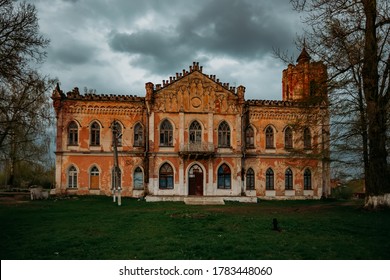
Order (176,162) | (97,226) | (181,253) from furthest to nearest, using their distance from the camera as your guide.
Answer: (176,162) → (97,226) → (181,253)

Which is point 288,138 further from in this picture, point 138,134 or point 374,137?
point 374,137

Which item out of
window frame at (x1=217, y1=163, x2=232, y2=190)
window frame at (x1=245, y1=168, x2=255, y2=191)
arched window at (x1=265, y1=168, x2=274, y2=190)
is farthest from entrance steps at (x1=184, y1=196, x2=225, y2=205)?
arched window at (x1=265, y1=168, x2=274, y2=190)

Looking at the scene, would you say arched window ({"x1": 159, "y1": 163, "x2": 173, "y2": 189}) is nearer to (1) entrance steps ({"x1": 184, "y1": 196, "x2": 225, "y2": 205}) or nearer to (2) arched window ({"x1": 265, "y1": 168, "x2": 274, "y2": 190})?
(1) entrance steps ({"x1": 184, "y1": 196, "x2": 225, "y2": 205})

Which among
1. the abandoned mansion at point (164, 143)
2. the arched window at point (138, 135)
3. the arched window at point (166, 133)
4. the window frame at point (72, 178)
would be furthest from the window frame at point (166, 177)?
the window frame at point (72, 178)

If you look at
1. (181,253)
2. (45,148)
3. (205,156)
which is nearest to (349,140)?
(181,253)

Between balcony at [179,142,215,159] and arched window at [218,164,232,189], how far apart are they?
1863 millimetres

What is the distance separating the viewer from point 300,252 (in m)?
10.4

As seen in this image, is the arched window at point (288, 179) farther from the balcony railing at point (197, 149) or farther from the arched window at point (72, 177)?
the arched window at point (72, 177)

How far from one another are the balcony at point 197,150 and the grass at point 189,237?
46.3 ft

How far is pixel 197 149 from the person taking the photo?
108 feet

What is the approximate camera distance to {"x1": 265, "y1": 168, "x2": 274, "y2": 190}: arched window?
115 ft

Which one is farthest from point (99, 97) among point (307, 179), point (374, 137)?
point (374, 137)
